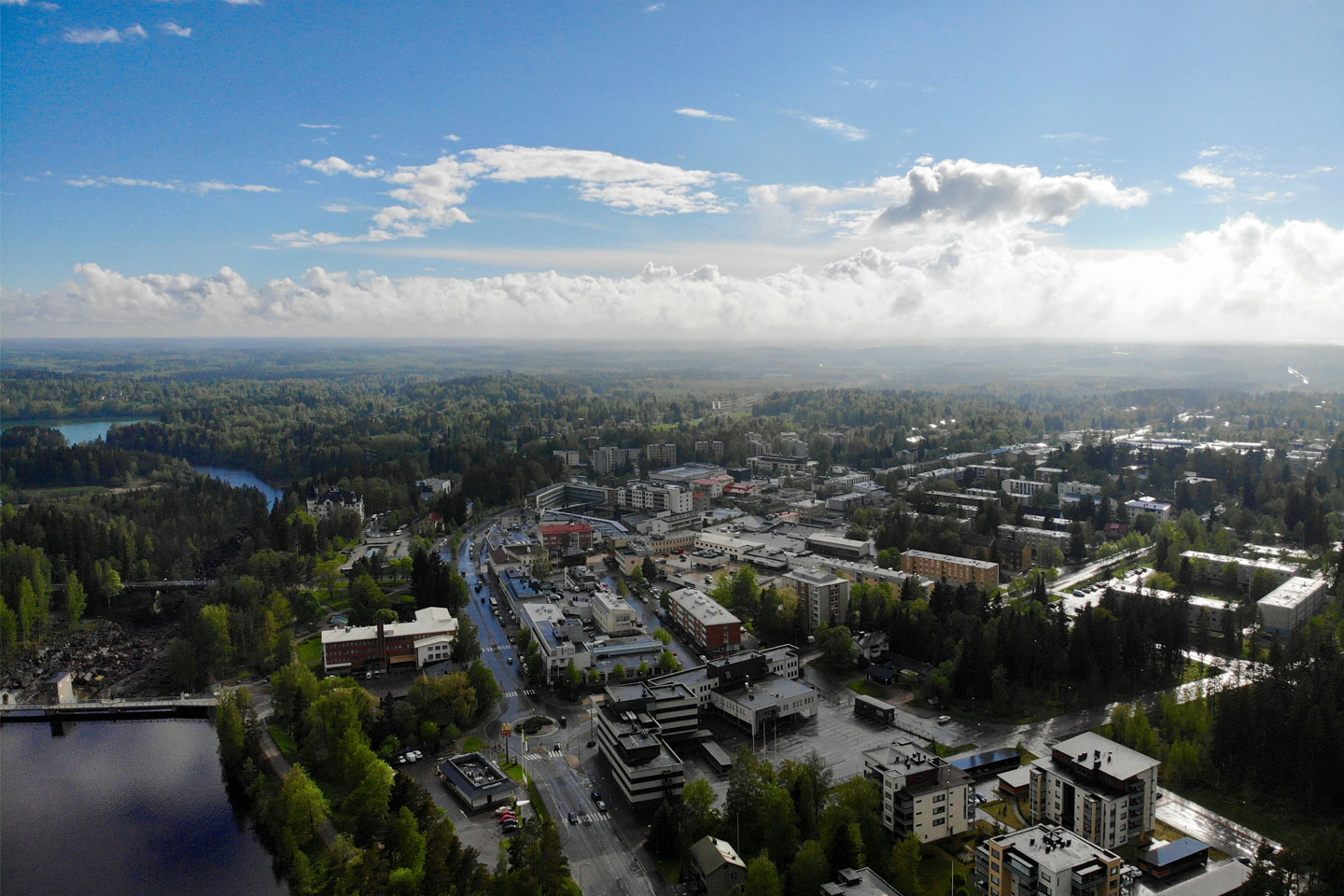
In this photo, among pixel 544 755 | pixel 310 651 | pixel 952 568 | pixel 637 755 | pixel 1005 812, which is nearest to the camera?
pixel 1005 812

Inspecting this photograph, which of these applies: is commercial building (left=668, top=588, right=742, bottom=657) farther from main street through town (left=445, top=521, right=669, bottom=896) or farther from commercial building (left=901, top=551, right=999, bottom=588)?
commercial building (left=901, top=551, right=999, bottom=588)

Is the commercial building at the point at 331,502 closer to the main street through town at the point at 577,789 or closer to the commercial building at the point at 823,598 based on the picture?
the main street through town at the point at 577,789

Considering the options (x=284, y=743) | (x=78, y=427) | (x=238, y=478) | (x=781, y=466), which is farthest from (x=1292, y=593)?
(x=78, y=427)

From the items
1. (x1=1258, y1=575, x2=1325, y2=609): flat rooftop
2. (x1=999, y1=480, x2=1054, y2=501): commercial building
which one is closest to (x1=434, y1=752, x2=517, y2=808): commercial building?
(x1=1258, y1=575, x2=1325, y2=609): flat rooftop

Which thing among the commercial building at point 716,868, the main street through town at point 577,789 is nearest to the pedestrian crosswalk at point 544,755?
the main street through town at point 577,789

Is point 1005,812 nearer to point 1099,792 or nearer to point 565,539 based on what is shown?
point 1099,792
